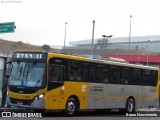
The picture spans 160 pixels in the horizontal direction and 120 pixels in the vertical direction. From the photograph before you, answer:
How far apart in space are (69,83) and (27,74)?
2424mm

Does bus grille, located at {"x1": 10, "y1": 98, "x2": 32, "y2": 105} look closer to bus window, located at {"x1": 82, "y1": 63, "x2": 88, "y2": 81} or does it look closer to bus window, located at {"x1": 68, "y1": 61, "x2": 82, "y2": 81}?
bus window, located at {"x1": 68, "y1": 61, "x2": 82, "y2": 81}

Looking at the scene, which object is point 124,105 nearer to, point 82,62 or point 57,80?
point 82,62

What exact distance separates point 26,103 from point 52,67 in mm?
2114

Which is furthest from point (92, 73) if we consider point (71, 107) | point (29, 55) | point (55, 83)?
point (29, 55)

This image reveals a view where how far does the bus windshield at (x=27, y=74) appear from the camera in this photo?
66.3 ft

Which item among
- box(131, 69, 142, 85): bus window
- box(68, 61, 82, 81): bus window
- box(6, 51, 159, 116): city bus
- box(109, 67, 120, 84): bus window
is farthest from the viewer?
box(131, 69, 142, 85): bus window

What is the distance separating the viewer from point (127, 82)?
2716cm

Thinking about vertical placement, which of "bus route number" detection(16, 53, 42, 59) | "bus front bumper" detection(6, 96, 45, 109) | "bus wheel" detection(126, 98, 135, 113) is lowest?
"bus wheel" detection(126, 98, 135, 113)

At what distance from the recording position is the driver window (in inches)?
810

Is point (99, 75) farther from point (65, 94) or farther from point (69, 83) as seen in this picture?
point (65, 94)

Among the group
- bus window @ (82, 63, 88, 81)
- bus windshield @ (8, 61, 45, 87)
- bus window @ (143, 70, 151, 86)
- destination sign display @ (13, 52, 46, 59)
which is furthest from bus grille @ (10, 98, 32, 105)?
bus window @ (143, 70, 151, 86)

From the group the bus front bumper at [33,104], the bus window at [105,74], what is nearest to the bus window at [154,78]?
the bus window at [105,74]

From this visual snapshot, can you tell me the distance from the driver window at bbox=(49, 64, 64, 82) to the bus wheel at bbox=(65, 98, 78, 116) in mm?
1303

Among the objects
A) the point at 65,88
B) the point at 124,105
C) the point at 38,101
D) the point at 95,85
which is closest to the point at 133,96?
the point at 124,105
